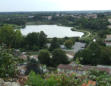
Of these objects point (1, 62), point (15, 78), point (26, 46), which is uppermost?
point (1, 62)

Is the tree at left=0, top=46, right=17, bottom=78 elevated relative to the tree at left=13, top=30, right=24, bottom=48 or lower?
elevated

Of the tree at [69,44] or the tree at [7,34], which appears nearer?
the tree at [7,34]

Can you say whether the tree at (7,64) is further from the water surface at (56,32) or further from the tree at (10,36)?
the water surface at (56,32)

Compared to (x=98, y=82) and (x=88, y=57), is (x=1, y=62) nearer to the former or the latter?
(x=98, y=82)

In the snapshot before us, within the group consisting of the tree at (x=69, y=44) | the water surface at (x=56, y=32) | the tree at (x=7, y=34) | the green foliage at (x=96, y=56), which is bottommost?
the water surface at (x=56, y=32)

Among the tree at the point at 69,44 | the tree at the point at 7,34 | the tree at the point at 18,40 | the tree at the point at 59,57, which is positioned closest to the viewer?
the tree at the point at 59,57

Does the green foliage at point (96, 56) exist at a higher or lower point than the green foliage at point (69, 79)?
lower

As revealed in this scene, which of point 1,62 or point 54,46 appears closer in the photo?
point 1,62

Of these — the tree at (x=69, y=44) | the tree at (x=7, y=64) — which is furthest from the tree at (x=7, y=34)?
the tree at (x=7, y=64)

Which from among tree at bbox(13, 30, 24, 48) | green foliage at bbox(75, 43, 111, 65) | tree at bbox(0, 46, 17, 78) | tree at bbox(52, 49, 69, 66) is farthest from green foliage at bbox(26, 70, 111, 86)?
tree at bbox(13, 30, 24, 48)

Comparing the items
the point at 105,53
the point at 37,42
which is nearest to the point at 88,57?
the point at 105,53

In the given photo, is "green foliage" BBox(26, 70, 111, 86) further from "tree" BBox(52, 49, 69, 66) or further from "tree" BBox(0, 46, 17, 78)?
"tree" BBox(52, 49, 69, 66)
